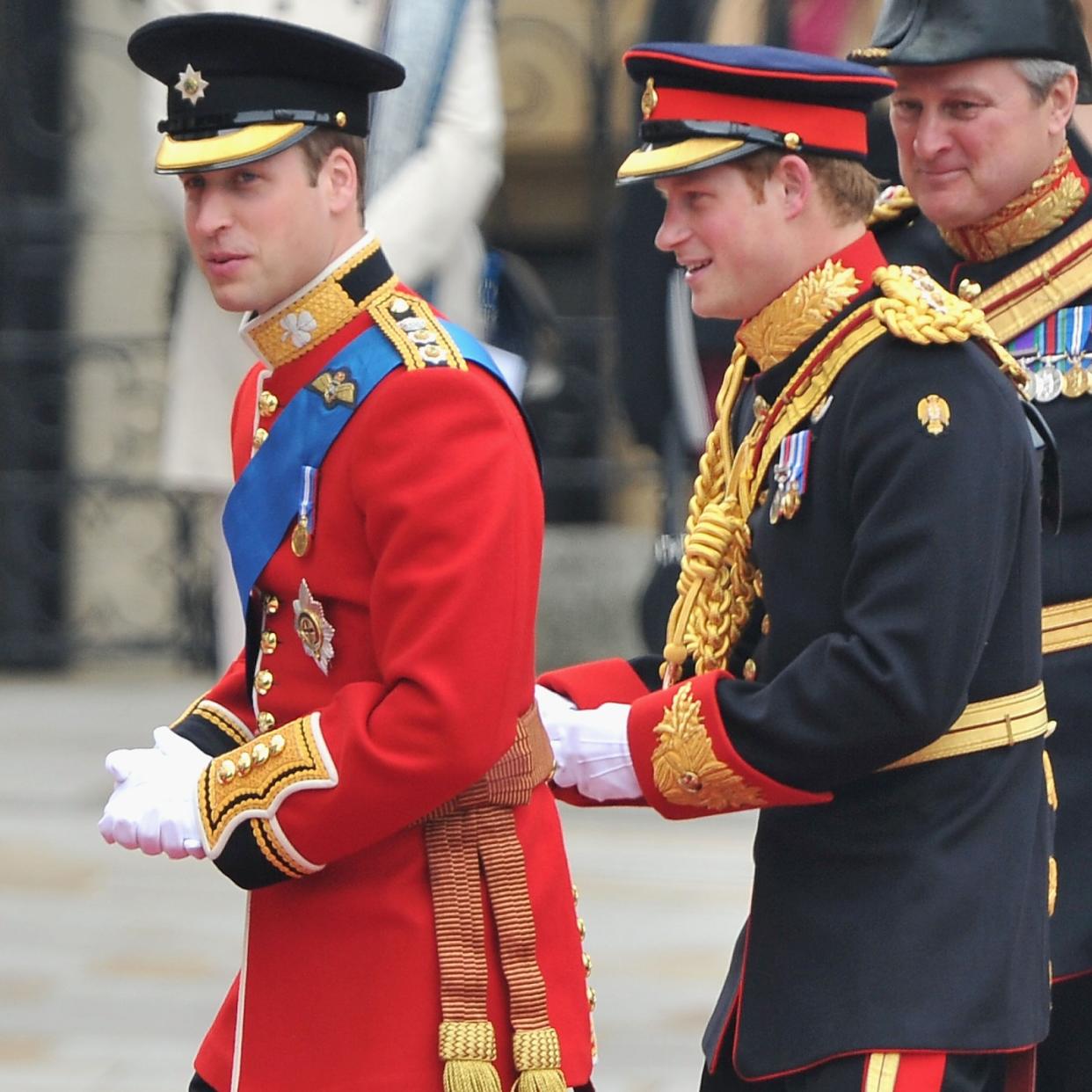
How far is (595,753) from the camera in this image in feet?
9.70

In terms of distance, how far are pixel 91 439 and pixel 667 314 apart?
296 centimetres

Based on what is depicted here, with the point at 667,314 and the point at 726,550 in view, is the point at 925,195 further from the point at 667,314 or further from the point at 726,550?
the point at 667,314

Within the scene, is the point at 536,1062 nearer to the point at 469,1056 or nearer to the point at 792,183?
the point at 469,1056

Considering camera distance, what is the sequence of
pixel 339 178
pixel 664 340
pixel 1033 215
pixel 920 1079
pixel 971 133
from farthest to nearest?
pixel 664 340, pixel 1033 215, pixel 971 133, pixel 339 178, pixel 920 1079

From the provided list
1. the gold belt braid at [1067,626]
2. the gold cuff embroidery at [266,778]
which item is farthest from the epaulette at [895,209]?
the gold cuff embroidery at [266,778]

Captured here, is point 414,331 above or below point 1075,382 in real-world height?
above

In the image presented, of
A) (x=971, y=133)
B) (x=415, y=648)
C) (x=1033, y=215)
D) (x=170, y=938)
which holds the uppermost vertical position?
(x=971, y=133)

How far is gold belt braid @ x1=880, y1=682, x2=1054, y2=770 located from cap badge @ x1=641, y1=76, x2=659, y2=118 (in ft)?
2.41

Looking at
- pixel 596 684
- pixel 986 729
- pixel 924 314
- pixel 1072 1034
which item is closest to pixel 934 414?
pixel 924 314

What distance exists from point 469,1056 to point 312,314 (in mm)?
804

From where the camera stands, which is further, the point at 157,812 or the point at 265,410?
the point at 265,410

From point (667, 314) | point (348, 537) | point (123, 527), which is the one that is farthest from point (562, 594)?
point (348, 537)

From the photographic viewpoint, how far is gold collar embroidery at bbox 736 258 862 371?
286 cm

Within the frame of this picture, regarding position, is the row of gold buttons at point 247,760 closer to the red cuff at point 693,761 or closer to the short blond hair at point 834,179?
the red cuff at point 693,761
